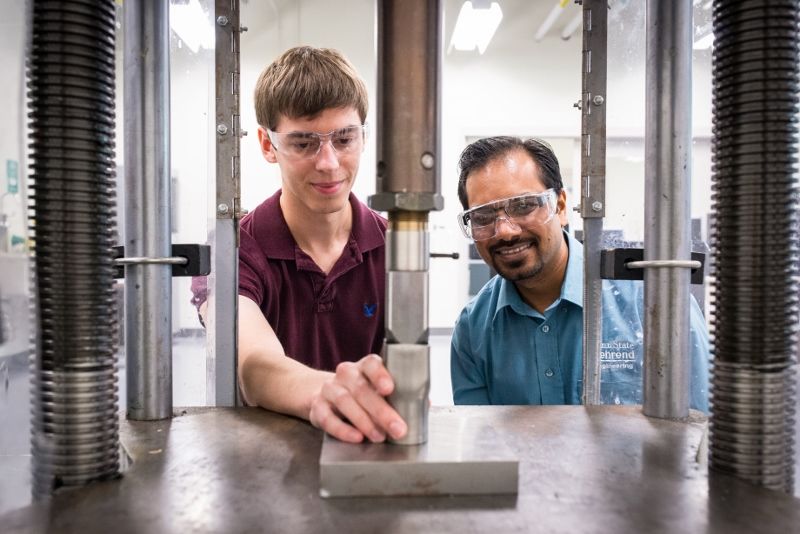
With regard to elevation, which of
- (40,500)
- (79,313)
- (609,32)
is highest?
(609,32)

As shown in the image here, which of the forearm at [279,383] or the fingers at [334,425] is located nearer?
the fingers at [334,425]

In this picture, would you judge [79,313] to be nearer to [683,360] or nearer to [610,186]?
[683,360]

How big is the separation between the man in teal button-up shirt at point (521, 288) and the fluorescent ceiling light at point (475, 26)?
2160 mm

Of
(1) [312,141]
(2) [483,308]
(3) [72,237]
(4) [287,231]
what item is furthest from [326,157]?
(3) [72,237]

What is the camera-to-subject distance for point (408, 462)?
49 centimetres

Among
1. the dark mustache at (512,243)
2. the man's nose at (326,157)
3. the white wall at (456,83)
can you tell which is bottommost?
the dark mustache at (512,243)

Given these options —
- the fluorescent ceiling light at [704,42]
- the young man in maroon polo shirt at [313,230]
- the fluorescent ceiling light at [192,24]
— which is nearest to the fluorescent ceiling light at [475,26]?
the young man in maroon polo shirt at [313,230]

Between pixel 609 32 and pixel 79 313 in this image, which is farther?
pixel 609 32

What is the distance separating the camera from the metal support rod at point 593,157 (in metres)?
0.92

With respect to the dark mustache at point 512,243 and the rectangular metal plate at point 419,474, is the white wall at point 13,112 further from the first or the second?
the dark mustache at point 512,243

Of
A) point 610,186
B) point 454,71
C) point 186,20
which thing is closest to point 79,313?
point 186,20

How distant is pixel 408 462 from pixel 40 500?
29 centimetres

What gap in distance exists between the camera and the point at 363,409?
Result: 0.56 meters

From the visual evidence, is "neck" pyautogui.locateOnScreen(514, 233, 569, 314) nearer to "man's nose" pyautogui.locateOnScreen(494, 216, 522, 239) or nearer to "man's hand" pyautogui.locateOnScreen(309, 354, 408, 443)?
"man's nose" pyautogui.locateOnScreen(494, 216, 522, 239)
